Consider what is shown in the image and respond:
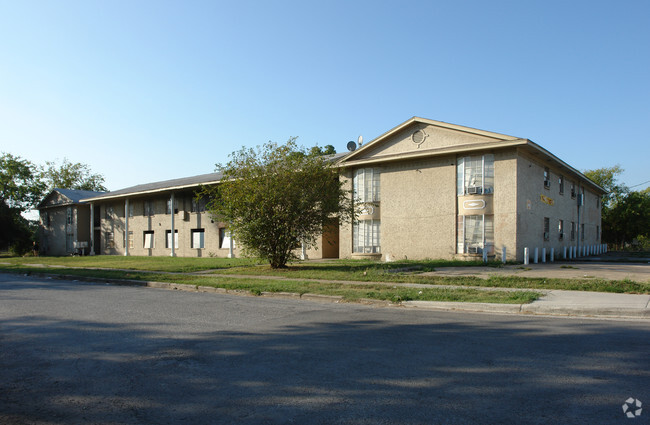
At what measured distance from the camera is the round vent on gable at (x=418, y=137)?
24375 millimetres

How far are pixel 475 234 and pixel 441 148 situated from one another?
471cm

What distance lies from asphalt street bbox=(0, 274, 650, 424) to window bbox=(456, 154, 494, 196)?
1521 centimetres

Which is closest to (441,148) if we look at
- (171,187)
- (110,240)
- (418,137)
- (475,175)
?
(418,137)

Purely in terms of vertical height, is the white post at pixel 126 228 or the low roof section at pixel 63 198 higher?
the low roof section at pixel 63 198

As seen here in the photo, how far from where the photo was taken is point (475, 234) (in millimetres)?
22766

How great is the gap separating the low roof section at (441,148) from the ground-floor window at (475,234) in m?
3.46

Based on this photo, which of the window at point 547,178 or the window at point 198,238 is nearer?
the window at point 547,178

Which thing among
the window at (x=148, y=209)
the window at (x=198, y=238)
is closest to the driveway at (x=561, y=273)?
the window at (x=198, y=238)

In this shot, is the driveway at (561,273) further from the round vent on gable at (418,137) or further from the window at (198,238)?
the window at (198,238)

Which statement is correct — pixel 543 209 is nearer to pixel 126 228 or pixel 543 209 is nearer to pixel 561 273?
pixel 561 273

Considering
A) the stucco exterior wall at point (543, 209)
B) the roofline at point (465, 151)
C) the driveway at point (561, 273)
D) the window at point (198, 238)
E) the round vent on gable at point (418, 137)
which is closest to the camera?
the driveway at point (561, 273)

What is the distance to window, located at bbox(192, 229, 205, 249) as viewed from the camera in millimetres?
35531

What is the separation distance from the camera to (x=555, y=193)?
89.7 ft

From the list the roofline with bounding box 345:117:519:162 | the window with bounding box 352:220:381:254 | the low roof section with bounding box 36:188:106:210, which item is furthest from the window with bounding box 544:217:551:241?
the low roof section with bounding box 36:188:106:210
